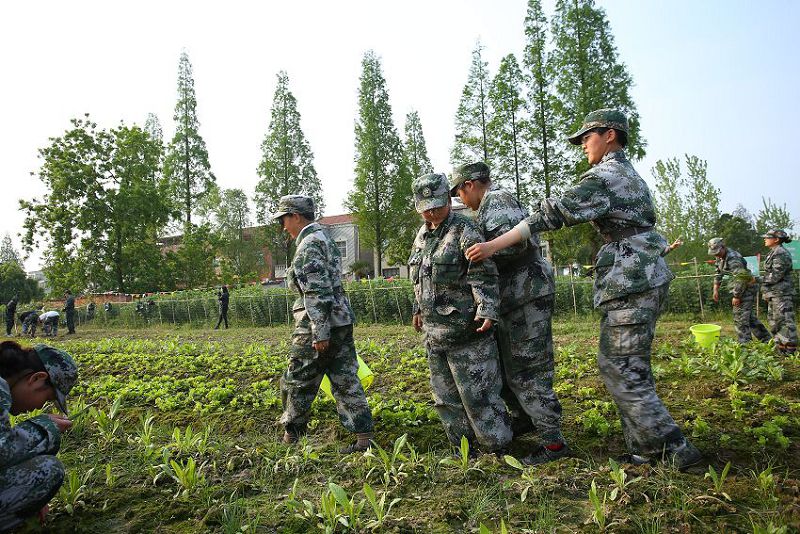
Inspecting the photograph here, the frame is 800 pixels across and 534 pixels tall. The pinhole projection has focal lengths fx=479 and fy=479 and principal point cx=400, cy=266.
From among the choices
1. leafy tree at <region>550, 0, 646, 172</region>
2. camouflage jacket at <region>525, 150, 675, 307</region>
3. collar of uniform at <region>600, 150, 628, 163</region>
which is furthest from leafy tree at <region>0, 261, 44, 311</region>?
collar of uniform at <region>600, 150, 628, 163</region>

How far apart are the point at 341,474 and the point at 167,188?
32.7 metres

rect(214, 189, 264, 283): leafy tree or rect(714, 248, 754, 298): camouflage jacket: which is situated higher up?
rect(214, 189, 264, 283): leafy tree

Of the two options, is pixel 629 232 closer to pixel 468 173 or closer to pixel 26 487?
pixel 468 173

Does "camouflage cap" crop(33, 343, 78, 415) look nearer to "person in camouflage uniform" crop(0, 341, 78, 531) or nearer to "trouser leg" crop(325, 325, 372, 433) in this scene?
"person in camouflage uniform" crop(0, 341, 78, 531)

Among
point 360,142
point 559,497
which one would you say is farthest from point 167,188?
point 559,497

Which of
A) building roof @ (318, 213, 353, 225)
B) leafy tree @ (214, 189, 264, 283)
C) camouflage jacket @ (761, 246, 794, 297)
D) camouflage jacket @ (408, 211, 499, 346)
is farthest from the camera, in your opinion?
building roof @ (318, 213, 353, 225)

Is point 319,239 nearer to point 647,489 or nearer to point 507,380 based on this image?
point 507,380

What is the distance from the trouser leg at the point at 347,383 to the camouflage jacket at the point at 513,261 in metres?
1.26

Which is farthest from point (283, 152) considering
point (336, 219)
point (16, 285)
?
point (16, 285)

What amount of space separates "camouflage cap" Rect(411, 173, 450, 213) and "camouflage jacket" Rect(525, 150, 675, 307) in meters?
0.67

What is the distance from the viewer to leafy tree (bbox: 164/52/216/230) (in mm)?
32469

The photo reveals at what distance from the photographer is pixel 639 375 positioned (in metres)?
2.68

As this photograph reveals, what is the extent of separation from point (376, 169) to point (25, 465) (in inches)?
1159

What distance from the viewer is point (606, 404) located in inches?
151
